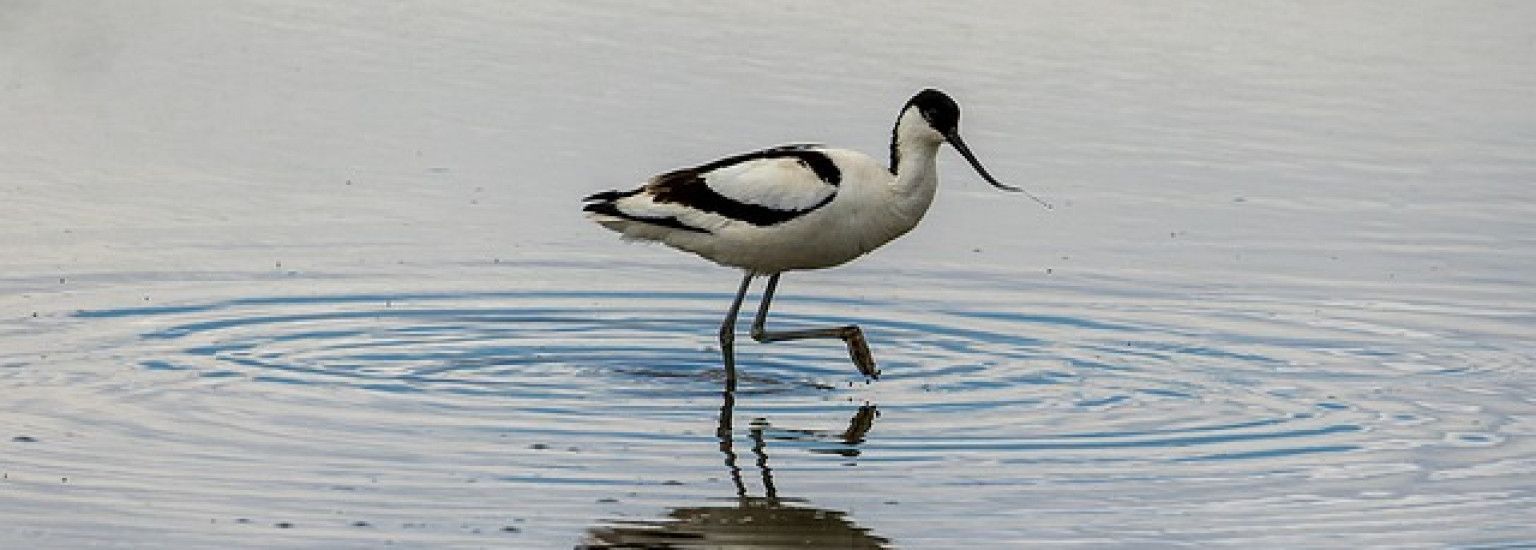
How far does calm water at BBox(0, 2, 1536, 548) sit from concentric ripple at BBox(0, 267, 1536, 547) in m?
0.02

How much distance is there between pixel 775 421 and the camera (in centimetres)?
1119

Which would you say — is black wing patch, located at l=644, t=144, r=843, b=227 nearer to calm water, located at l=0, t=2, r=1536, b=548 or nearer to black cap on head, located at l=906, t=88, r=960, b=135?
black cap on head, located at l=906, t=88, r=960, b=135

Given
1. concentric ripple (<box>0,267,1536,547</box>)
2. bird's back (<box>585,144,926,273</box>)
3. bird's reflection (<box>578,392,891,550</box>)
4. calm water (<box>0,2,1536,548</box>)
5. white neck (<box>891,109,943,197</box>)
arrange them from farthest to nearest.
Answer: white neck (<box>891,109,943,197</box>) < bird's back (<box>585,144,926,273</box>) < calm water (<box>0,2,1536,548</box>) < concentric ripple (<box>0,267,1536,547</box>) < bird's reflection (<box>578,392,891,550</box>)

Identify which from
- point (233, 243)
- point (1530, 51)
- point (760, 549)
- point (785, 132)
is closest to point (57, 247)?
point (233, 243)

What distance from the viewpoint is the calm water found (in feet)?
31.6

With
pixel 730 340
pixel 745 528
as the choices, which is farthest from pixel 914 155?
pixel 745 528

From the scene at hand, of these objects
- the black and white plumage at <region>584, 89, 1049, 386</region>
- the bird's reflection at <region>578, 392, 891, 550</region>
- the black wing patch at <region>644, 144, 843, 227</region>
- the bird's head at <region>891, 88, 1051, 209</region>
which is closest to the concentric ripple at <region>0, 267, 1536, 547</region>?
the bird's reflection at <region>578, 392, 891, 550</region>

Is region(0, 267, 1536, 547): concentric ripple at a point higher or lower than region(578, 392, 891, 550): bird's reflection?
higher

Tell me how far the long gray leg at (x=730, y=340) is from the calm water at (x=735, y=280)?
122 mm

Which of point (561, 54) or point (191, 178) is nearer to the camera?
point (191, 178)

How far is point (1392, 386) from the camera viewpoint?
11.8 metres

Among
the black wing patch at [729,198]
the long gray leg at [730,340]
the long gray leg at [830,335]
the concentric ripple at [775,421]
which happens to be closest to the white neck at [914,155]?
the black wing patch at [729,198]

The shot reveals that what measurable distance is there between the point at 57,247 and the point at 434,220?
178 cm

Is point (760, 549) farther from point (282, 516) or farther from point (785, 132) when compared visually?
point (785, 132)
